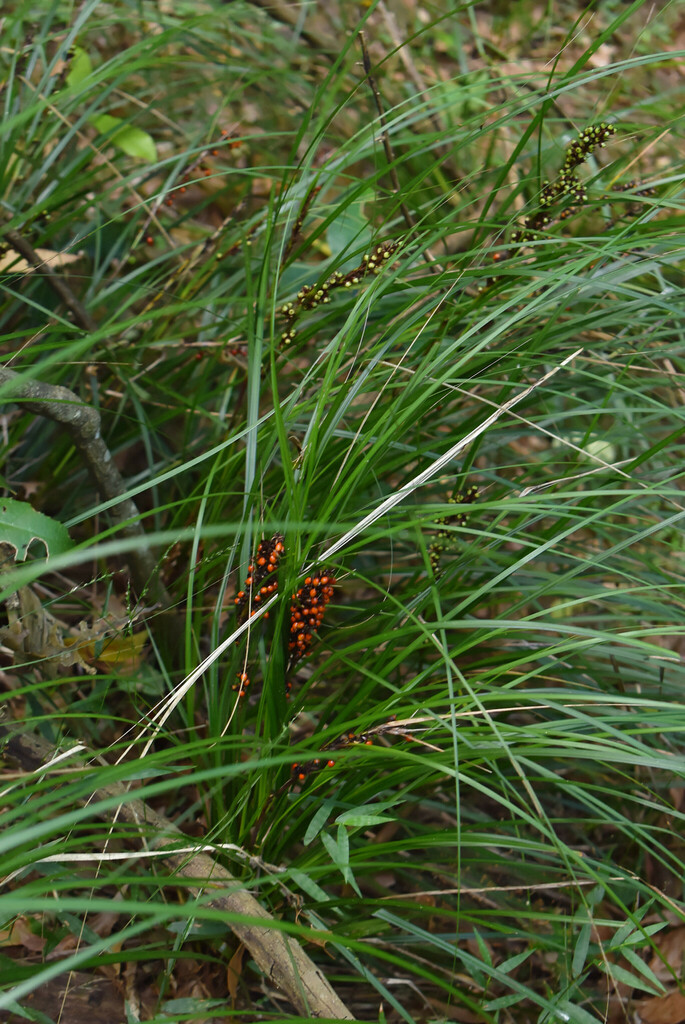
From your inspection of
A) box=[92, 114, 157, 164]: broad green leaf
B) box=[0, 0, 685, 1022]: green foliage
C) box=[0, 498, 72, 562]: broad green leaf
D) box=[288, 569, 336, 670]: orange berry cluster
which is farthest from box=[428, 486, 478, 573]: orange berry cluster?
box=[92, 114, 157, 164]: broad green leaf

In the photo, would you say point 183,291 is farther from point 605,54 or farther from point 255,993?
point 605,54

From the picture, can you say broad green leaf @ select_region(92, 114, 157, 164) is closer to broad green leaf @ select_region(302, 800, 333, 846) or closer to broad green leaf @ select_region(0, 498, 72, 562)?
broad green leaf @ select_region(0, 498, 72, 562)

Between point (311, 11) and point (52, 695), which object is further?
point (311, 11)

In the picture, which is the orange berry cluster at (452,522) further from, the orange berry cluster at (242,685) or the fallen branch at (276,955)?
the fallen branch at (276,955)

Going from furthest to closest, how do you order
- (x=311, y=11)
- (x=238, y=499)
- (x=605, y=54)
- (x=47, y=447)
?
(x=605, y=54) → (x=311, y=11) → (x=47, y=447) → (x=238, y=499)

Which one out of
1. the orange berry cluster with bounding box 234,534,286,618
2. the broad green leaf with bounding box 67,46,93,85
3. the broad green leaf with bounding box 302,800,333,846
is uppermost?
the broad green leaf with bounding box 67,46,93,85

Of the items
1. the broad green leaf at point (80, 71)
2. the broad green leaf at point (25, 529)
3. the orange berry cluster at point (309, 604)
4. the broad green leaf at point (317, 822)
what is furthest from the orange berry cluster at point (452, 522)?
the broad green leaf at point (80, 71)

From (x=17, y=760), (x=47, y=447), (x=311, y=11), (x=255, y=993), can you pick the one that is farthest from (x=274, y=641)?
(x=311, y=11)
